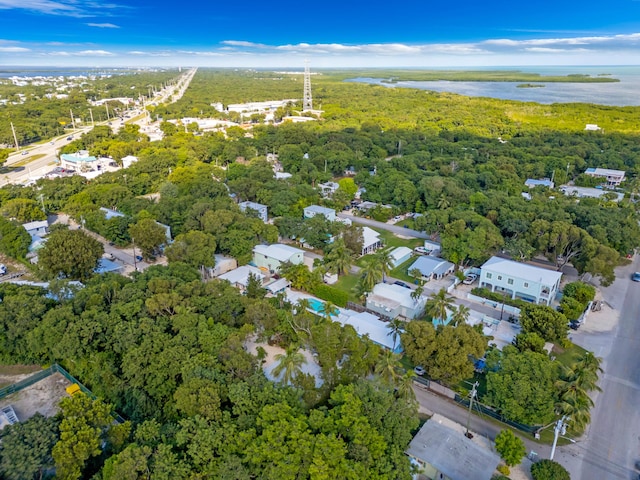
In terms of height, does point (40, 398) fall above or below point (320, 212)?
below

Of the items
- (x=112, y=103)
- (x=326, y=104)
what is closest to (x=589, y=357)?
(x=326, y=104)

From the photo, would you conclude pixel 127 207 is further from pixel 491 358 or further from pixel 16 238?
pixel 491 358

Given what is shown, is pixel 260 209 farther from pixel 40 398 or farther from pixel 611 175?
pixel 611 175

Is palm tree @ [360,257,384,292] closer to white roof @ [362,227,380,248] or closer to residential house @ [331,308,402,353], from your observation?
residential house @ [331,308,402,353]

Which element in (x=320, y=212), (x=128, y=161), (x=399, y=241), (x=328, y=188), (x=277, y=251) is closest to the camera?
(x=277, y=251)

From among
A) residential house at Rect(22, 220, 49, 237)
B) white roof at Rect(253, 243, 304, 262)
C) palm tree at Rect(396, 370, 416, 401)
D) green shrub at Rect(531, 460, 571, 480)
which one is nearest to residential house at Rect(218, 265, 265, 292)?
white roof at Rect(253, 243, 304, 262)

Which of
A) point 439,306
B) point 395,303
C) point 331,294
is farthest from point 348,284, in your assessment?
point 439,306

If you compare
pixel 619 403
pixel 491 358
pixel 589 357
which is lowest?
pixel 619 403

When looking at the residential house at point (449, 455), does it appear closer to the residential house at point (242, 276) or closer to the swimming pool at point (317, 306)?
the swimming pool at point (317, 306)
